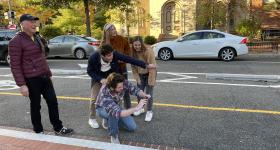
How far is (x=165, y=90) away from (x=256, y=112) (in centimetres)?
252

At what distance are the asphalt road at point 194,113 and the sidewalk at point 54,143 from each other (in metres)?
0.26

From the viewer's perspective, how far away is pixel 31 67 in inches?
171

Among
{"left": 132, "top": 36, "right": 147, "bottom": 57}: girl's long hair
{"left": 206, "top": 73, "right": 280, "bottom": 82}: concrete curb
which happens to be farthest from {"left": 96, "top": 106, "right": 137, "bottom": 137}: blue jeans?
{"left": 206, "top": 73, "right": 280, "bottom": 82}: concrete curb

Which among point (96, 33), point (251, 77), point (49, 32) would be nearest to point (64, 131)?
point (251, 77)

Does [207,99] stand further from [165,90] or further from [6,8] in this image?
[6,8]

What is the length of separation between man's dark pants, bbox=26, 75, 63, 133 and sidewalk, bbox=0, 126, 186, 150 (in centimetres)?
18

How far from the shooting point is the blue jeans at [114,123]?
435 cm

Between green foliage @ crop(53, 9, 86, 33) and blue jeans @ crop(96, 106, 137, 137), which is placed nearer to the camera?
blue jeans @ crop(96, 106, 137, 137)

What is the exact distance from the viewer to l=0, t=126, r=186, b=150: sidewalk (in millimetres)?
4238

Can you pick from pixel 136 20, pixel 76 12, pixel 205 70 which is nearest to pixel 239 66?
pixel 205 70

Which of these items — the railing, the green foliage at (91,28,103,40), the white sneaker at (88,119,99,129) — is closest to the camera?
the white sneaker at (88,119,99,129)

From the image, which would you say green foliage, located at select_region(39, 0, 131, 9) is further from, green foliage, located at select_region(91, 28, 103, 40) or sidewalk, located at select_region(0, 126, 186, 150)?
sidewalk, located at select_region(0, 126, 186, 150)

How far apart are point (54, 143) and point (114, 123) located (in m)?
0.88

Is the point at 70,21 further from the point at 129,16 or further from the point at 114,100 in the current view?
the point at 114,100
